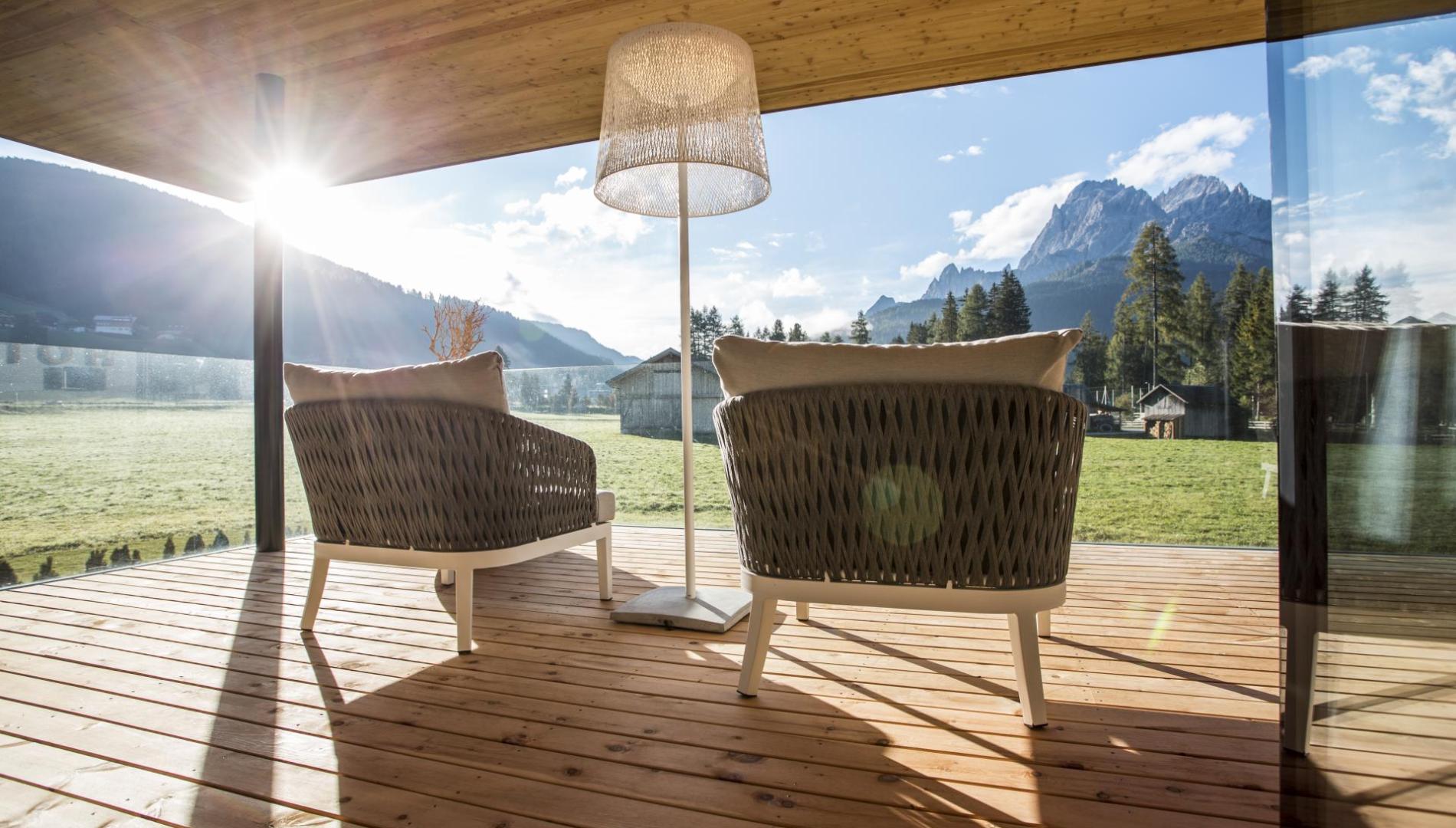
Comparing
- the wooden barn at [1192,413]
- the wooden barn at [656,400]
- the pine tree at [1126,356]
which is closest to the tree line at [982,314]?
the pine tree at [1126,356]

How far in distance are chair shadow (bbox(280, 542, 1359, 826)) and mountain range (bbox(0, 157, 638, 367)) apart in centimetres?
301

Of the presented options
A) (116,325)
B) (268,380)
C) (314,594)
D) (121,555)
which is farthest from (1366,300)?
(116,325)

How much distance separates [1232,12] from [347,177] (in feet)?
15.7

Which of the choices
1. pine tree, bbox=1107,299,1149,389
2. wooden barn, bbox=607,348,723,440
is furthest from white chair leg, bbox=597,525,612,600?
pine tree, bbox=1107,299,1149,389

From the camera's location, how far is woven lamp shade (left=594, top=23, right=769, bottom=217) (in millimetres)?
2117

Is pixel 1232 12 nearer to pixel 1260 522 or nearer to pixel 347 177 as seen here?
pixel 1260 522

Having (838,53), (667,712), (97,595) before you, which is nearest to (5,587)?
(97,595)

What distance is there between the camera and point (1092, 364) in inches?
154

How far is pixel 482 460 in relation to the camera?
2.13 meters

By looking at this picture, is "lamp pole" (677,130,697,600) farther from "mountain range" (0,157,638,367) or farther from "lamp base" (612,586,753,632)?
"mountain range" (0,157,638,367)

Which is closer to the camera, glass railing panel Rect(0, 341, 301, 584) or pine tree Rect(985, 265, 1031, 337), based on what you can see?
glass railing panel Rect(0, 341, 301, 584)

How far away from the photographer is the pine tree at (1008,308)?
13.8 ft

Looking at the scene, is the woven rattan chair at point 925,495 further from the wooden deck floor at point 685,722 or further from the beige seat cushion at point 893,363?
the wooden deck floor at point 685,722

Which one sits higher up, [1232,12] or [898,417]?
[1232,12]
